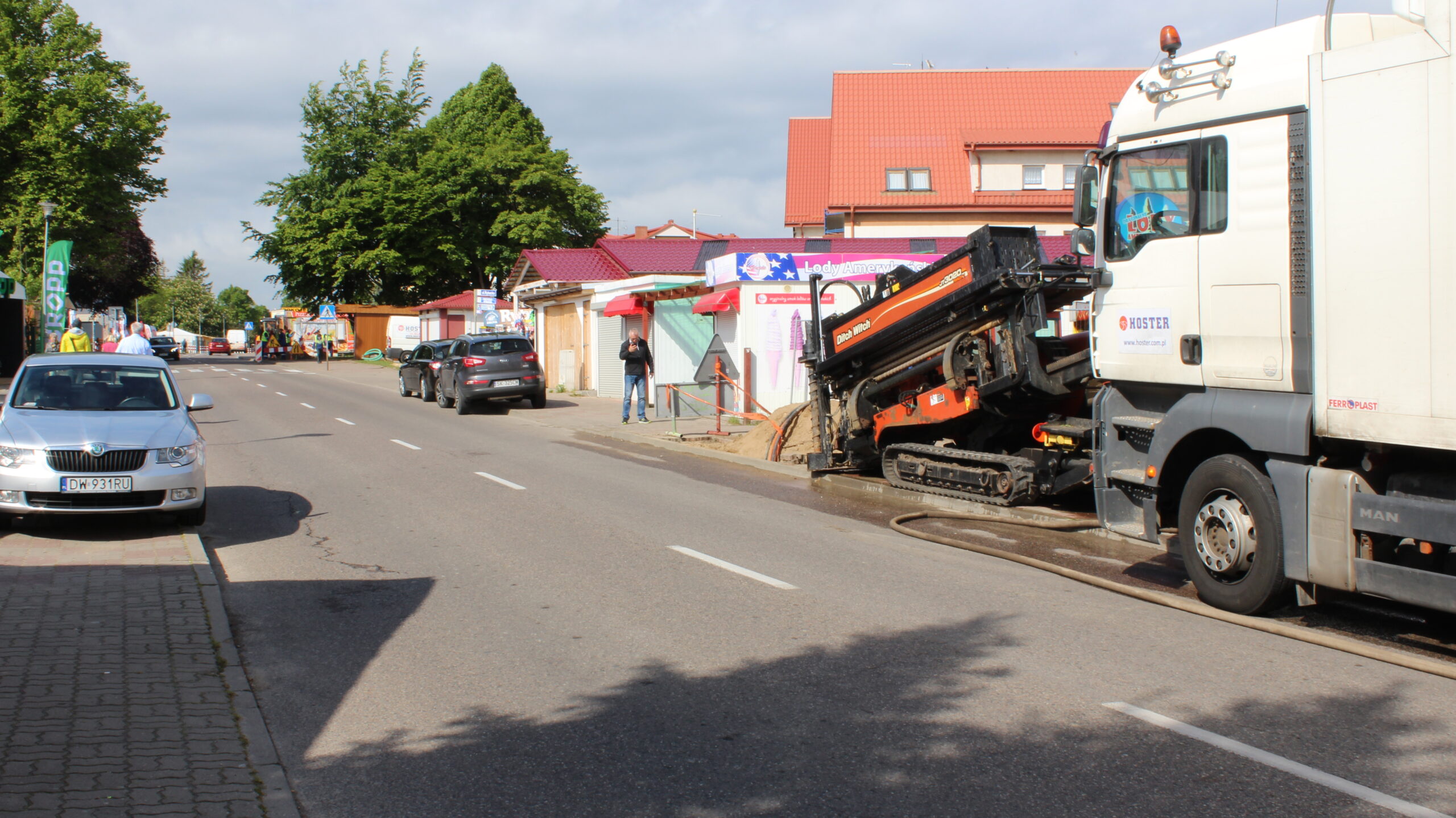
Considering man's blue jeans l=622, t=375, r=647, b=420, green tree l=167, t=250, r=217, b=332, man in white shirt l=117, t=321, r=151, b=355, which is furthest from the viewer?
green tree l=167, t=250, r=217, b=332

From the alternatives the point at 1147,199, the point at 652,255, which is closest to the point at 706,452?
the point at 1147,199

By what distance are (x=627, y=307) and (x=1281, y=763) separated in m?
22.7

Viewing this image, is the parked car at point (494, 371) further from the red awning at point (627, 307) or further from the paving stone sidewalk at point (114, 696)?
the paving stone sidewalk at point (114, 696)

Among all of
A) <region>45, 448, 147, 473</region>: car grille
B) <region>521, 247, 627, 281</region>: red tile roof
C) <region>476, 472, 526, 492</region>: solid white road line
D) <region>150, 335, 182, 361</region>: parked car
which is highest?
<region>521, 247, 627, 281</region>: red tile roof

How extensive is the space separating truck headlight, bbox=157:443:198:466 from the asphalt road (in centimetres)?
73

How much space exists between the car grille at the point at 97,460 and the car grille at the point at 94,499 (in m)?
0.20

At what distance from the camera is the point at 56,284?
97.6 feet

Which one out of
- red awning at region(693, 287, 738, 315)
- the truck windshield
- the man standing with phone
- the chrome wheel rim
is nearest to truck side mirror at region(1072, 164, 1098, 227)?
the truck windshield

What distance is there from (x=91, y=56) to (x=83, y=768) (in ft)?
182

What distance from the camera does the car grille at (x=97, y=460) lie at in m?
8.76

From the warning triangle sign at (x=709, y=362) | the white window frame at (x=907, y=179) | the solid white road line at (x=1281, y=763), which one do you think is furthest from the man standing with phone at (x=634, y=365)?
the white window frame at (x=907, y=179)

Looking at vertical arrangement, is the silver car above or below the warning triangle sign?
below

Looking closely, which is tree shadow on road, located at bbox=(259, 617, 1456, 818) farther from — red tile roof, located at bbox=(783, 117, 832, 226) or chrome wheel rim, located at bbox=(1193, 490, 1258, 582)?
red tile roof, located at bbox=(783, 117, 832, 226)

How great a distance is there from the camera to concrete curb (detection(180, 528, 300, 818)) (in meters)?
3.97
